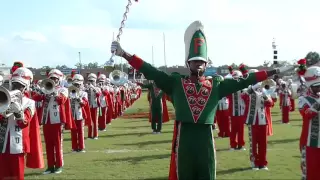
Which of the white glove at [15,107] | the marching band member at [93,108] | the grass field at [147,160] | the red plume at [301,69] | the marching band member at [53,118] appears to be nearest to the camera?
the white glove at [15,107]

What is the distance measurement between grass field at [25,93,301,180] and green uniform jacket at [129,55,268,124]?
379 cm

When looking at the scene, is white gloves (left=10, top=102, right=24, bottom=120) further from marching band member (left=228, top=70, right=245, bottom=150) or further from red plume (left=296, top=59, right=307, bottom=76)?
marching band member (left=228, top=70, right=245, bottom=150)

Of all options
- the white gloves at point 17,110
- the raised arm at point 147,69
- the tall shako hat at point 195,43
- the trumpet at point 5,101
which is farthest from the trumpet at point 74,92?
the raised arm at point 147,69

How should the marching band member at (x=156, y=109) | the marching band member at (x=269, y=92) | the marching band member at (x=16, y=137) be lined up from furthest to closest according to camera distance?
the marching band member at (x=156, y=109)
the marching band member at (x=269, y=92)
the marching band member at (x=16, y=137)

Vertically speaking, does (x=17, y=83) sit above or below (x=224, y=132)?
above

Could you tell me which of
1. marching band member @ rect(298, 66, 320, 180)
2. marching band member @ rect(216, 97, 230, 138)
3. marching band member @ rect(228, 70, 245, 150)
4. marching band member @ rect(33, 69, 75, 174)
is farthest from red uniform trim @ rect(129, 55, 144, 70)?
marching band member @ rect(216, 97, 230, 138)

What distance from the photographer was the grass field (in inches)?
367

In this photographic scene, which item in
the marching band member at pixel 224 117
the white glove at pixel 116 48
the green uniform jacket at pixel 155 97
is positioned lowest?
the marching band member at pixel 224 117

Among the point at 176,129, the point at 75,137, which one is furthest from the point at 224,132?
the point at 176,129

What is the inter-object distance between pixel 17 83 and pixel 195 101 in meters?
2.64

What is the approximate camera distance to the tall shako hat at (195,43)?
552cm

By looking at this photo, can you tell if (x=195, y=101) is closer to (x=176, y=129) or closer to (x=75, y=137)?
(x=176, y=129)

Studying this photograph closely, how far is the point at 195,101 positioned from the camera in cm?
538

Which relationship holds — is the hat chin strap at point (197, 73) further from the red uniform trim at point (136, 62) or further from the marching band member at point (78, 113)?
the marching band member at point (78, 113)
